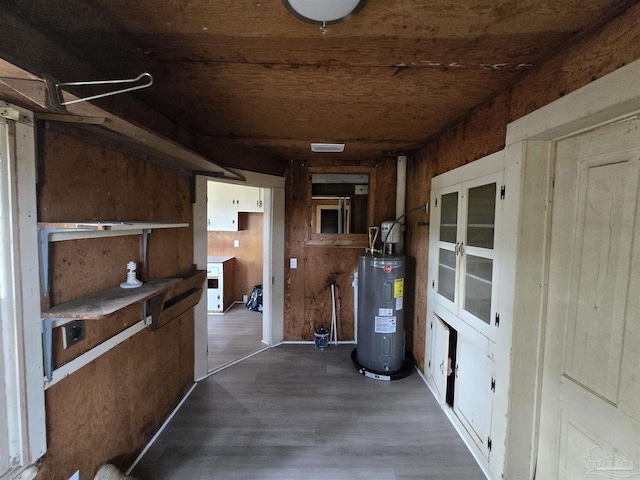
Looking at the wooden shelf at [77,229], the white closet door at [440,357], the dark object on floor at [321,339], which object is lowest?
the dark object on floor at [321,339]

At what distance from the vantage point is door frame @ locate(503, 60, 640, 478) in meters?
1.30

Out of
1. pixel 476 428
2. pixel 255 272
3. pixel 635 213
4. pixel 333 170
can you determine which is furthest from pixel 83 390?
pixel 255 272

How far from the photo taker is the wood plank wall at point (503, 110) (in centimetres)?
92

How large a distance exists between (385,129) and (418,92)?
642 millimetres

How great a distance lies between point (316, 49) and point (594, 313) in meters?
1.64

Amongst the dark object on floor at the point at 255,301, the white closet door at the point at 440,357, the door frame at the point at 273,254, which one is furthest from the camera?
the dark object on floor at the point at 255,301

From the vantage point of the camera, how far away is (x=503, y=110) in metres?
1.49

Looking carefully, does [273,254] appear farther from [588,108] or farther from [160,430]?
[588,108]

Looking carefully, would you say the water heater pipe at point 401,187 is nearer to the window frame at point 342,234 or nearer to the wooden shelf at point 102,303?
the window frame at point 342,234

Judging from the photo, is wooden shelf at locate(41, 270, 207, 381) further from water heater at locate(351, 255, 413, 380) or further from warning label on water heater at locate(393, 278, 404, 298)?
warning label on water heater at locate(393, 278, 404, 298)

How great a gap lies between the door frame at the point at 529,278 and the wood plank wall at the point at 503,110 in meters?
0.11

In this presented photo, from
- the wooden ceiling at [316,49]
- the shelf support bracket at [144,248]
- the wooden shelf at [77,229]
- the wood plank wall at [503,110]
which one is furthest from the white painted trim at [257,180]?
the wood plank wall at [503,110]

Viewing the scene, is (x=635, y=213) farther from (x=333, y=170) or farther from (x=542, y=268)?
(x=333, y=170)

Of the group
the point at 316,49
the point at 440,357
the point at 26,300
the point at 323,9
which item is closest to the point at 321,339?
the point at 440,357
